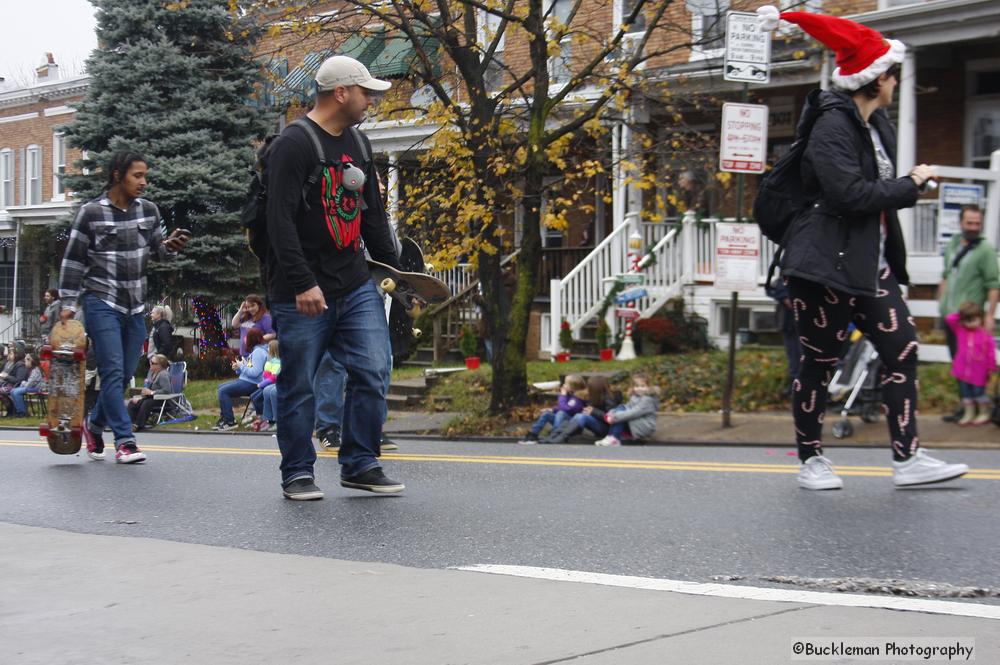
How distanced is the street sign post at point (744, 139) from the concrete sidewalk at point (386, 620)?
7280mm

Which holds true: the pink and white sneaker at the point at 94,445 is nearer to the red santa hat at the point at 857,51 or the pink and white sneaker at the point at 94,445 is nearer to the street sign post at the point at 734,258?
the street sign post at the point at 734,258

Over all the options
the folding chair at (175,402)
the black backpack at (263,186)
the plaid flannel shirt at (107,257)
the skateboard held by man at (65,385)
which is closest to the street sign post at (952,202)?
the plaid flannel shirt at (107,257)

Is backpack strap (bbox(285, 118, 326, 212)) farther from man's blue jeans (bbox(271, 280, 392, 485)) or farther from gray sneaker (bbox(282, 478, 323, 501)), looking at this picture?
gray sneaker (bbox(282, 478, 323, 501))

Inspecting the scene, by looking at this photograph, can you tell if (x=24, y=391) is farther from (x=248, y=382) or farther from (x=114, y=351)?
(x=114, y=351)

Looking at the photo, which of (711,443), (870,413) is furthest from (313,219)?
(870,413)

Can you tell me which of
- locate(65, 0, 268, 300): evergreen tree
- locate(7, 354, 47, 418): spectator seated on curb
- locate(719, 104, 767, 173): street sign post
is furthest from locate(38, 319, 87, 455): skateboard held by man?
locate(65, 0, 268, 300): evergreen tree

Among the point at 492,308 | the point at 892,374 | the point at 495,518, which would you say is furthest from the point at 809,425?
the point at 492,308

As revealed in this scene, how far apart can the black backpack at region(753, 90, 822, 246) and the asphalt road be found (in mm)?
1326

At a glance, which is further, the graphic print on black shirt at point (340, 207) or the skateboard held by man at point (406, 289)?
the skateboard held by man at point (406, 289)

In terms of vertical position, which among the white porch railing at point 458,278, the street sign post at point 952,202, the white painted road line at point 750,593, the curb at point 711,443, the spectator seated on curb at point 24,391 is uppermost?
the street sign post at point 952,202

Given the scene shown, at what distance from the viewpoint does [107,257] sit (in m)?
8.42

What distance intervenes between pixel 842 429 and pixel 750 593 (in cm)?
692

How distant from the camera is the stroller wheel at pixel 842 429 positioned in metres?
10.6

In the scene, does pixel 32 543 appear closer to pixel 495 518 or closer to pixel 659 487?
pixel 495 518
